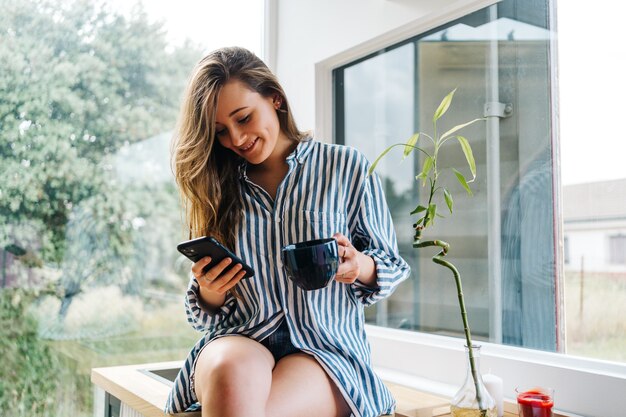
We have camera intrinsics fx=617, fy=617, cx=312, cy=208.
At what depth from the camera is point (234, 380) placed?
1126 millimetres

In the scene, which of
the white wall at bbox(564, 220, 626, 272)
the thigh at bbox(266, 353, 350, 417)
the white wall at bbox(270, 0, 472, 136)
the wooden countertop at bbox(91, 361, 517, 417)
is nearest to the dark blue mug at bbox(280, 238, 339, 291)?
the thigh at bbox(266, 353, 350, 417)

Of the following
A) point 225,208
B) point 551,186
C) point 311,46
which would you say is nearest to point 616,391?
point 551,186

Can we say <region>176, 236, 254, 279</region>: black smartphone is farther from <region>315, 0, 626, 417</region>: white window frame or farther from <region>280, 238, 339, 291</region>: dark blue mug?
<region>315, 0, 626, 417</region>: white window frame

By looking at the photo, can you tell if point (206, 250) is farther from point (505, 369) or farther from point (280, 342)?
point (505, 369)

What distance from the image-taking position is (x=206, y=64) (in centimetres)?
142

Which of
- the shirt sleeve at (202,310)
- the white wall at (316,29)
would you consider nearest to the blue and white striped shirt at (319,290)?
the shirt sleeve at (202,310)

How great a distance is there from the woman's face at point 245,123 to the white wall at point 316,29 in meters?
0.63

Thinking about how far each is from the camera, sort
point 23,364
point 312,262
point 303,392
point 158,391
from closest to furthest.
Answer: point 312,262 → point 303,392 → point 158,391 → point 23,364

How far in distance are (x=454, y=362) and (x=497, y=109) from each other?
697 mm

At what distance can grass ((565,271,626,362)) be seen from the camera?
1.35 metres

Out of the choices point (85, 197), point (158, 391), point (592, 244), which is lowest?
point (158, 391)

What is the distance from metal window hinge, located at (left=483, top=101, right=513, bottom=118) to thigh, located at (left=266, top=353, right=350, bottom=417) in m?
0.83

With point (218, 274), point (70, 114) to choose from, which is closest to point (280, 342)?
point (218, 274)

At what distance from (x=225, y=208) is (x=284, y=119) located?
272 millimetres
